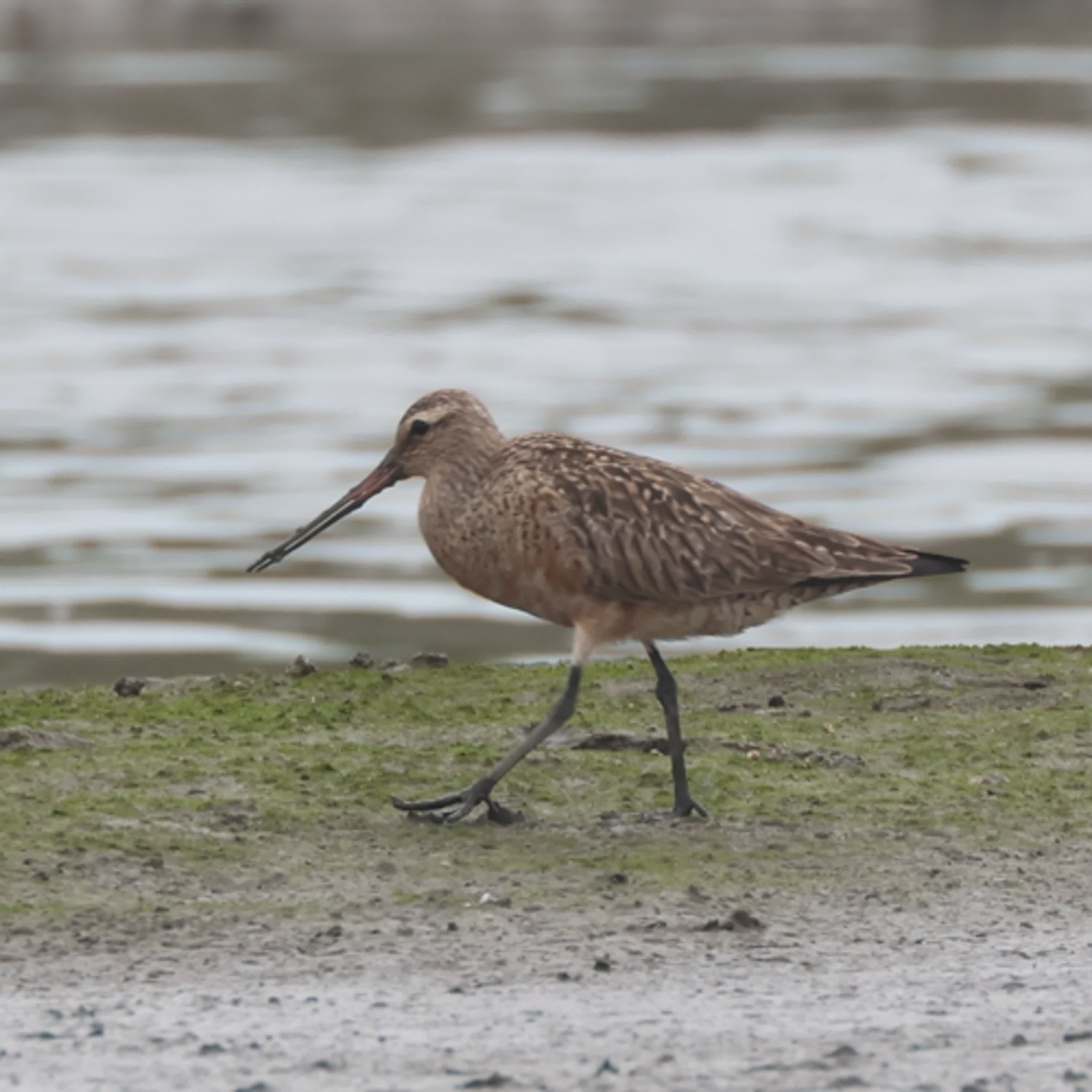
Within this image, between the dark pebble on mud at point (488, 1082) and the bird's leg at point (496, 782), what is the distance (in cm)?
214

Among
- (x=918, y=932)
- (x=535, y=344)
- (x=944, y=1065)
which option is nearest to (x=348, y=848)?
(x=918, y=932)

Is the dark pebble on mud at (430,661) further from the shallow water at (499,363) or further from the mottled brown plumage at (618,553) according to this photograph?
the shallow water at (499,363)

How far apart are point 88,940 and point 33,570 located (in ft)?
24.6

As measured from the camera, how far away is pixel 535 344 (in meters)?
21.3

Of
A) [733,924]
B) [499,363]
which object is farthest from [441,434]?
[499,363]

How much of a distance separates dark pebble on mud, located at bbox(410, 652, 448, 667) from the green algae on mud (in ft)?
0.24

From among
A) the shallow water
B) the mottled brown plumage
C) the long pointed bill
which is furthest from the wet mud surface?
the shallow water

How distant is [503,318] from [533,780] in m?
14.5

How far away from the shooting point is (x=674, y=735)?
8039 millimetres

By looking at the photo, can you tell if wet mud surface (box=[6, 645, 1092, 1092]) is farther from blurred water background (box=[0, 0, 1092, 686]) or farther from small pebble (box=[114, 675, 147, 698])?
blurred water background (box=[0, 0, 1092, 686])

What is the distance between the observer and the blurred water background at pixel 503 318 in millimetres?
13781

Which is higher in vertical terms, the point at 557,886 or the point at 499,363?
the point at 499,363

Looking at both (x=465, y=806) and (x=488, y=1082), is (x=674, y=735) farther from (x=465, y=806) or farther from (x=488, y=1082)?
(x=488, y=1082)

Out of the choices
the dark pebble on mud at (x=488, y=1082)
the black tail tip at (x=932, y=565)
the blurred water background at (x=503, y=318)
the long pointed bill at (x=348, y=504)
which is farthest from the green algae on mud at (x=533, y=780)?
the blurred water background at (x=503, y=318)
